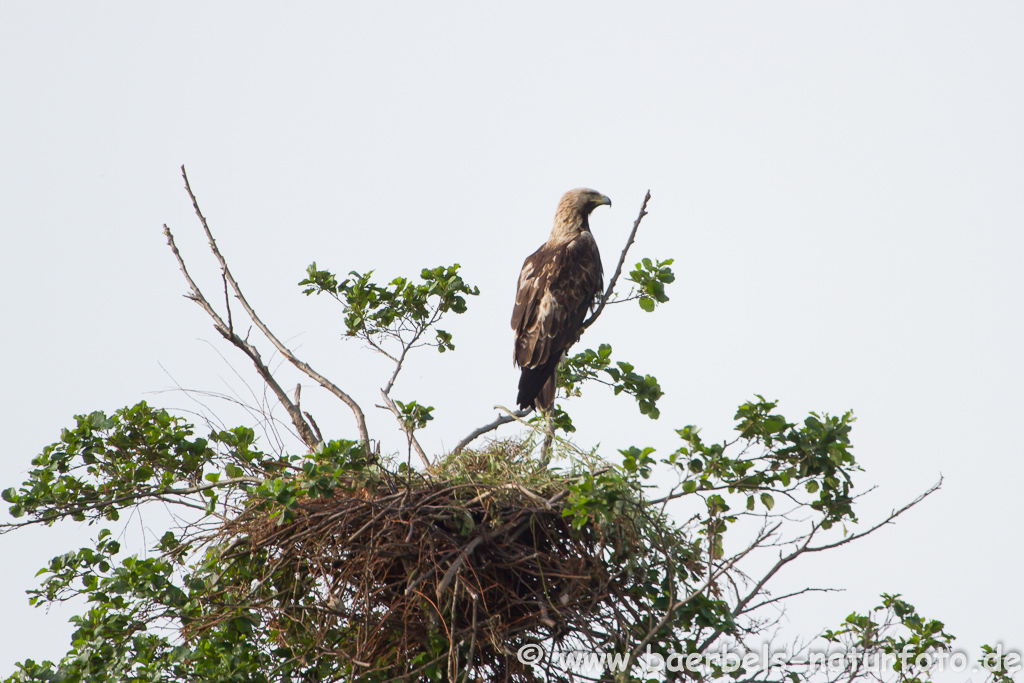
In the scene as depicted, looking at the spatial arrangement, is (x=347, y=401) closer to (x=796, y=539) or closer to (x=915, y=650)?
(x=796, y=539)

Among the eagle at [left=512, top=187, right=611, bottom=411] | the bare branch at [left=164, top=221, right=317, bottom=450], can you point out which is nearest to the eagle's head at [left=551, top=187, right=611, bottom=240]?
the eagle at [left=512, top=187, right=611, bottom=411]

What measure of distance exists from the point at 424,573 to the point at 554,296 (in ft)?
12.7

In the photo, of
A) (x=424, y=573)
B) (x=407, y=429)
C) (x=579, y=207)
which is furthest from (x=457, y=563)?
(x=579, y=207)

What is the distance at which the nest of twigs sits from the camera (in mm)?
4207

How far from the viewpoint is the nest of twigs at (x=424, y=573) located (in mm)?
4207

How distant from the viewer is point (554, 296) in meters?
7.77

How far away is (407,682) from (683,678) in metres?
1.27

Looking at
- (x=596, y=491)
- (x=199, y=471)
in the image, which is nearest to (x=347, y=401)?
(x=199, y=471)

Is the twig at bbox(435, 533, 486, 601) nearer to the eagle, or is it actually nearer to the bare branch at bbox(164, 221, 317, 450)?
the bare branch at bbox(164, 221, 317, 450)

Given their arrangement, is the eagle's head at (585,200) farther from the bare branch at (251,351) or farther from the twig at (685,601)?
the twig at (685,601)

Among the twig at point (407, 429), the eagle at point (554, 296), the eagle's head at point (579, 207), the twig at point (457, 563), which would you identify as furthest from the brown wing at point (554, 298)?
the twig at point (457, 563)

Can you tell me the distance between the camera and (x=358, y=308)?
19.6 feet

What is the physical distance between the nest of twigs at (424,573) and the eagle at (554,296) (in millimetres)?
2540

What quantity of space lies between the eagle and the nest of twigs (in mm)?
2540
